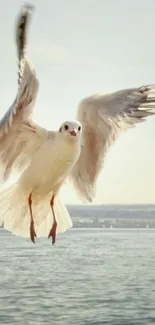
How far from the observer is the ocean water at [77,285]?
1933cm

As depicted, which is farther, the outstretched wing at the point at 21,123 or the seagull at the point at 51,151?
the seagull at the point at 51,151

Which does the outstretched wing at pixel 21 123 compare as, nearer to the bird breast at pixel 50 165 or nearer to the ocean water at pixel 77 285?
the bird breast at pixel 50 165

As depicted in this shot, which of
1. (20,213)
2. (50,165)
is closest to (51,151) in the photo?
(50,165)

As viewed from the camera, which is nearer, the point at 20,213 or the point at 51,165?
the point at 51,165

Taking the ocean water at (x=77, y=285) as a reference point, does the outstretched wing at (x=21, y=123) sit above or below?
above

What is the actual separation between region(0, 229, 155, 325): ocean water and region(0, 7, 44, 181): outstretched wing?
1606 cm

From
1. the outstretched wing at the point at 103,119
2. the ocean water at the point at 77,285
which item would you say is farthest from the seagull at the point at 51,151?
the ocean water at the point at 77,285

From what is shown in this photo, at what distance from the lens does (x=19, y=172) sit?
1.71 metres

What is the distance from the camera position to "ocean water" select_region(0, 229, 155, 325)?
19328 millimetres

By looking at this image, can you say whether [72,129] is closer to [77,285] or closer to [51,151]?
[51,151]

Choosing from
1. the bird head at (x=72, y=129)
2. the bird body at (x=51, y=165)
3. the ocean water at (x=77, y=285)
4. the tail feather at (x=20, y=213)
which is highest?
the bird head at (x=72, y=129)

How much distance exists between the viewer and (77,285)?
1001 inches

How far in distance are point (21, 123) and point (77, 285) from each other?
24.3 meters

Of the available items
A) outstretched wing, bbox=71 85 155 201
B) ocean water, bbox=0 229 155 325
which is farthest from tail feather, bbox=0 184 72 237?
ocean water, bbox=0 229 155 325
